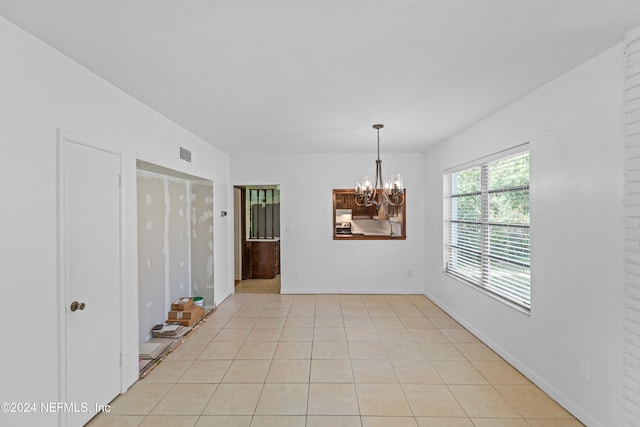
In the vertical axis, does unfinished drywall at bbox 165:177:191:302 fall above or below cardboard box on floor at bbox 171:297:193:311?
above

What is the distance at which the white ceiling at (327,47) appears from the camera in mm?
1610

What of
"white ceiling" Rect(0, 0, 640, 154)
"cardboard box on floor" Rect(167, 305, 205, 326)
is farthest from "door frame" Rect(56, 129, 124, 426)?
"cardboard box on floor" Rect(167, 305, 205, 326)

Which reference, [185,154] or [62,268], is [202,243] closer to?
[185,154]

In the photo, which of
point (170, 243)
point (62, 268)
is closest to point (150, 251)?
point (170, 243)

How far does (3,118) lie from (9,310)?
1.04 metres

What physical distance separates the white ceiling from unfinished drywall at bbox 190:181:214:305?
6.17ft

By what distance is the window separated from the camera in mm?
2975

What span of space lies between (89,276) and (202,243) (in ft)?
8.64

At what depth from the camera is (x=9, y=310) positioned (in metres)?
1.66

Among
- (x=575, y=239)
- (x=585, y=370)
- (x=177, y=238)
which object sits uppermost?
(x=575, y=239)

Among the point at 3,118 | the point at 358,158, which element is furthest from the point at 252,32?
the point at 358,158

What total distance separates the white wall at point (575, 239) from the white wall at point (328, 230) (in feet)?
8.30

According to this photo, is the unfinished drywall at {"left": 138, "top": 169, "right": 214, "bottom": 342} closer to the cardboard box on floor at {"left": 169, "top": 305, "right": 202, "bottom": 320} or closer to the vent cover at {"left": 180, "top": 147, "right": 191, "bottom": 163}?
the cardboard box on floor at {"left": 169, "top": 305, "right": 202, "bottom": 320}

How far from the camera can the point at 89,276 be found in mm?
2256
